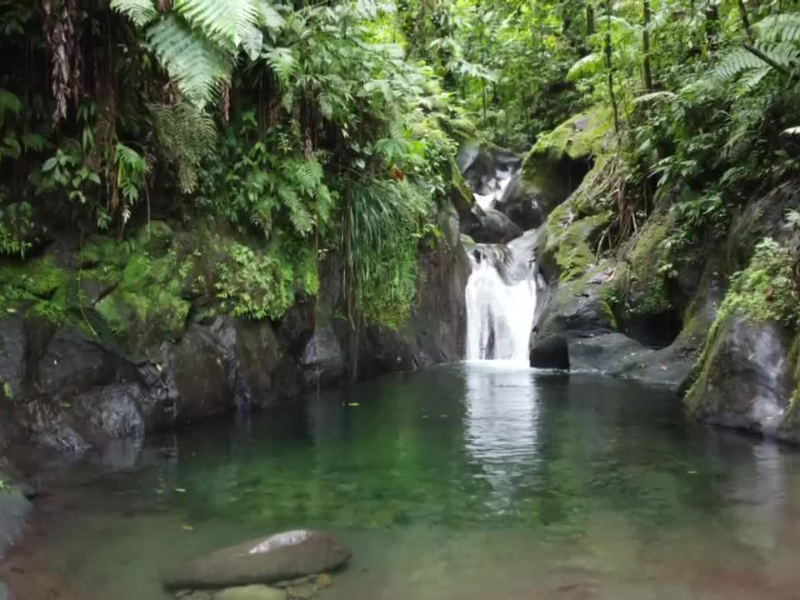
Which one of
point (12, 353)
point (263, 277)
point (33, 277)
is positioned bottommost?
point (12, 353)

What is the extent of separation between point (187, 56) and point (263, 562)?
3.51 m

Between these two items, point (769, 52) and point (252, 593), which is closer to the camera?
point (252, 593)

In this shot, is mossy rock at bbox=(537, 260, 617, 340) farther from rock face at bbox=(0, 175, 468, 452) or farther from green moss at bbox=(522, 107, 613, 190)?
rock face at bbox=(0, 175, 468, 452)

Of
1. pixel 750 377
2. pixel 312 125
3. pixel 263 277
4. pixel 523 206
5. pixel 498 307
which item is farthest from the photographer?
pixel 523 206

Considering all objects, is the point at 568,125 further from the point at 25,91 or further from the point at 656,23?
the point at 25,91

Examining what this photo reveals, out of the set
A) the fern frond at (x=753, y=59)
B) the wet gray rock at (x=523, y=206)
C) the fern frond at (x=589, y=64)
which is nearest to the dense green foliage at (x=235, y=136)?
the fern frond at (x=753, y=59)

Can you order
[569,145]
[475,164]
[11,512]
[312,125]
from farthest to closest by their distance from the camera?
[475,164]
[569,145]
[312,125]
[11,512]

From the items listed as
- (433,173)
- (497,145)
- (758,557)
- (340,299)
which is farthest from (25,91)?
(497,145)

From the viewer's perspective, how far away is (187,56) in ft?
16.7

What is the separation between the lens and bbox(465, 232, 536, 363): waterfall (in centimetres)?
1375

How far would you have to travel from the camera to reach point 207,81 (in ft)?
16.5

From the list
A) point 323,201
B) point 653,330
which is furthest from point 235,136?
point 653,330

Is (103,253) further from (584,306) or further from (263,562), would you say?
(584,306)

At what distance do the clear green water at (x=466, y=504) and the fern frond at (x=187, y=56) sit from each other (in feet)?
9.36
